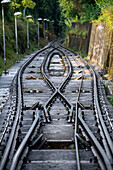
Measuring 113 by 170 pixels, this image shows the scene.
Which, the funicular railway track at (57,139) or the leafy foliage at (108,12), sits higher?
the leafy foliage at (108,12)

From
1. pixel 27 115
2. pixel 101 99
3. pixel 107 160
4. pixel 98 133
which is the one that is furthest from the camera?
pixel 101 99

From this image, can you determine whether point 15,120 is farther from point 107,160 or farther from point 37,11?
point 37,11

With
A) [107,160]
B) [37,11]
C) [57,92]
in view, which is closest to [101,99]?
[57,92]

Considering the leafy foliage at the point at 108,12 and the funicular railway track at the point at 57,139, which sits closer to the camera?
the funicular railway track at the point at 57,139

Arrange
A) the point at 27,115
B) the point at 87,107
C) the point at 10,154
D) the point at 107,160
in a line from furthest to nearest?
the point at 87,107, the point at 27,115, the point at 10,154, the point at 107,160

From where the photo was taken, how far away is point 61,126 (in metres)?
6.70

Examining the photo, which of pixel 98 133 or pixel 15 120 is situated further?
pixel 15 120

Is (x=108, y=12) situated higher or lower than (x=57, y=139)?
higher

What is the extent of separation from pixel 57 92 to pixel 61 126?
10.8ft

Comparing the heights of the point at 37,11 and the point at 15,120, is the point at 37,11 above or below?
above

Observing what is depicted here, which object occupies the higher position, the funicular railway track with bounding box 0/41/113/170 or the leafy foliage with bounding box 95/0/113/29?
the leafy foliage with bounding box 95/0/113/29

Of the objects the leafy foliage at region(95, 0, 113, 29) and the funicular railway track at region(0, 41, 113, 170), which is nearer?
the funicular railway track at region(0, 41, 113, 170)

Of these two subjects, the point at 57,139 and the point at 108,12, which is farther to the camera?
the point at 108,12

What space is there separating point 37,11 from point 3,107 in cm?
5627
